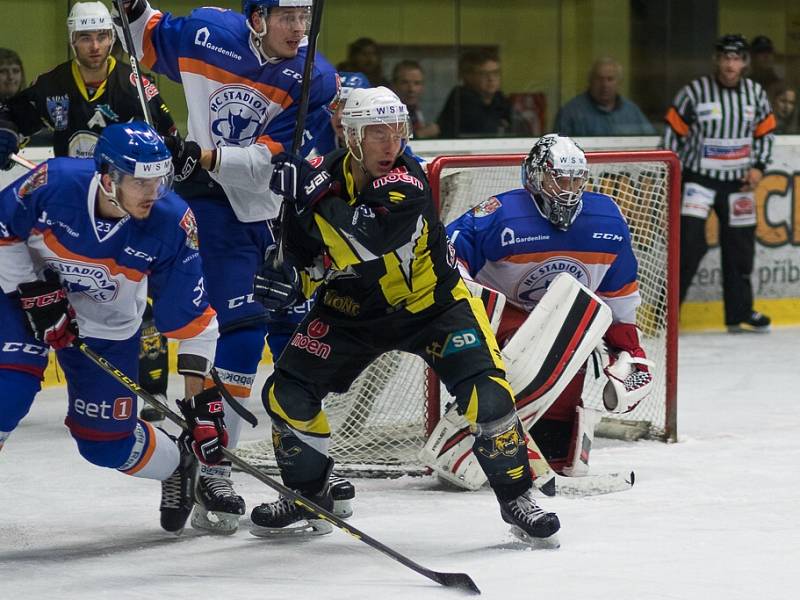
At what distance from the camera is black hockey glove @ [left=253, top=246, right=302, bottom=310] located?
354cm

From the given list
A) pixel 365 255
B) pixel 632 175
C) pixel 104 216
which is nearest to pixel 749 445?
pixel 632 175

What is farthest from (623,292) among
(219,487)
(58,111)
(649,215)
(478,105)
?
(478,105)

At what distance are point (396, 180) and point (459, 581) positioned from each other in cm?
91

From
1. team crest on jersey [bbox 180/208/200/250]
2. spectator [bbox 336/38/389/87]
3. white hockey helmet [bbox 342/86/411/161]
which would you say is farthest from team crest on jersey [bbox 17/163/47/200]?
spectator [bbox 336/38/389/87]

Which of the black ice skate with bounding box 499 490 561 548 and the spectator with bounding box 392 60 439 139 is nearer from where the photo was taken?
the black ice skate with bounding box 499 490 561 548

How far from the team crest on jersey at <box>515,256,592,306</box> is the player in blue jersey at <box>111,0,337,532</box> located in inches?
28.4

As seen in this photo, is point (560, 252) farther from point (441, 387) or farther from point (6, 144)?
point (6, 144)

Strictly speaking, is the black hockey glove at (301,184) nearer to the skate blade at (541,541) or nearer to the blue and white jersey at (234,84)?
the blue and white jersey at (234,84)

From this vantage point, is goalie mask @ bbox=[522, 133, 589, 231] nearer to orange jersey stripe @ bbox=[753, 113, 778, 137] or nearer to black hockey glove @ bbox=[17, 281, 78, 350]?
black hockey glove @ bbox=[17, 281, 78, 350]

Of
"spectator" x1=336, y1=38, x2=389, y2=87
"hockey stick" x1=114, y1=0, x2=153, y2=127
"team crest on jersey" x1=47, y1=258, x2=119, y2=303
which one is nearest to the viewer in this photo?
"team crest on jersey" x1=47, y1=258, x2=119, y2=303

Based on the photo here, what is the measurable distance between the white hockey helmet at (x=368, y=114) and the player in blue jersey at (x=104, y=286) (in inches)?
16.5

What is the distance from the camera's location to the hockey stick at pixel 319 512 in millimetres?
3227

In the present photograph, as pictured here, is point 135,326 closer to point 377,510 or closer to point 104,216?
point 104,216

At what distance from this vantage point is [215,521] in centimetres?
379
